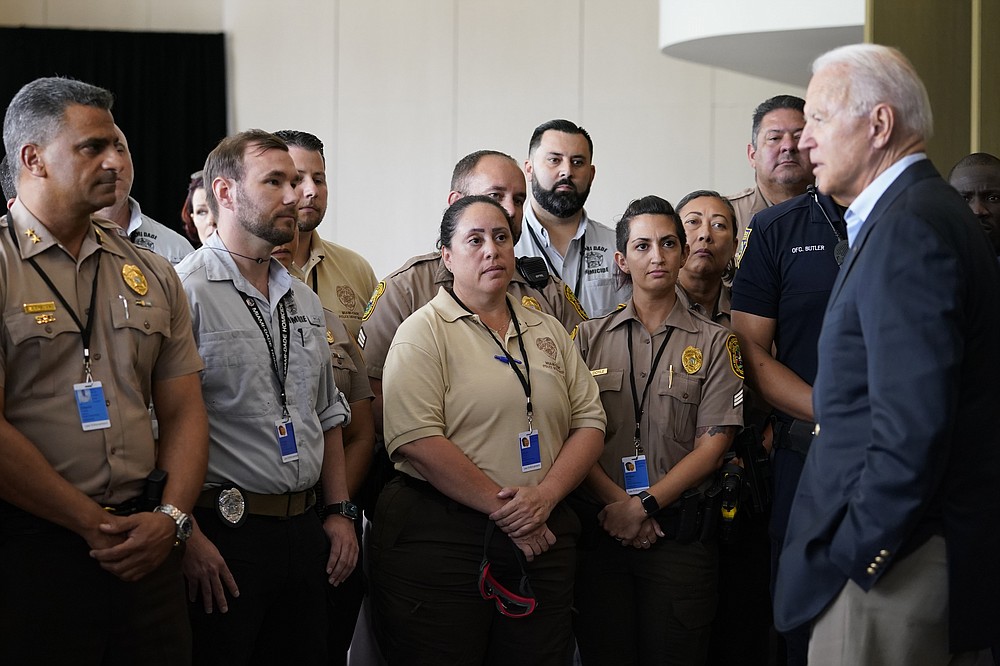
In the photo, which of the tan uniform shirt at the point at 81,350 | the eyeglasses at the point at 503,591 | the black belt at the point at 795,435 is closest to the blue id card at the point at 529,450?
the eyeglasses at the point at 503,591

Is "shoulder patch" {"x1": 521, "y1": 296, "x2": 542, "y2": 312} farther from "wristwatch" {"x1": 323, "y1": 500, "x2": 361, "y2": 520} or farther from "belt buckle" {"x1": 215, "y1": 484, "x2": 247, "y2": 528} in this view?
"belt buckle" {"x1": 215, "y1": 484, "x2": 247, "y2": 528}

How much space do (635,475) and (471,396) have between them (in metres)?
0.63

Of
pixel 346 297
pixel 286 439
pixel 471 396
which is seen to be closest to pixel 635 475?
pixel 471 396

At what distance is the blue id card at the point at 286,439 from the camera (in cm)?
249

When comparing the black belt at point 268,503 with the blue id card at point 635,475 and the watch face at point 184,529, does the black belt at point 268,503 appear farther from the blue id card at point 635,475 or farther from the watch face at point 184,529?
the blue id card at point 635,475

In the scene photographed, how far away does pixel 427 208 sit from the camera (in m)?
7.95

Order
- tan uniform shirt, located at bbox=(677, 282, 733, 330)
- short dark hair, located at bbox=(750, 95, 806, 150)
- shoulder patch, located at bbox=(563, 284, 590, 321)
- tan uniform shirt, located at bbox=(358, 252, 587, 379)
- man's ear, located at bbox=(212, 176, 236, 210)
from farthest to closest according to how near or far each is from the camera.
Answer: short dark hair, located at bbox=(750, 95, 806, 150) → shoulder patch, located at bbox=(563, 284, 590, 321) → tan uniform shirt, located at bbox=(677, 282, 733, 330) → tan uniform shirt, located at bbox=(358, 252, 587, 379) → man's ear, located at bbox=(212, 176, 236, 210)

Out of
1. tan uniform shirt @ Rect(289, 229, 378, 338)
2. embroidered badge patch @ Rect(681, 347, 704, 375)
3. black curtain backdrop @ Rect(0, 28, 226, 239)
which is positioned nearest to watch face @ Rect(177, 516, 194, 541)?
tan uniform shirt @ Rect(289, 229, 378, 338)

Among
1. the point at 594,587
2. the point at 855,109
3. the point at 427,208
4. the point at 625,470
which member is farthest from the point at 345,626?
the point at 427,208

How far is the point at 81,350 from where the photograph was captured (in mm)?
2125

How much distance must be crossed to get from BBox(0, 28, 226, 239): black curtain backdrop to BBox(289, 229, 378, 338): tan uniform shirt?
13.7ft

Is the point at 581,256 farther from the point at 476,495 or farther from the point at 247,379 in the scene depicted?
the point at 247,379

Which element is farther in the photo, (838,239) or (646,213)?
(646,213)

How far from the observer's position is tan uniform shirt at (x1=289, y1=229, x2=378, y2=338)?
352 cm
